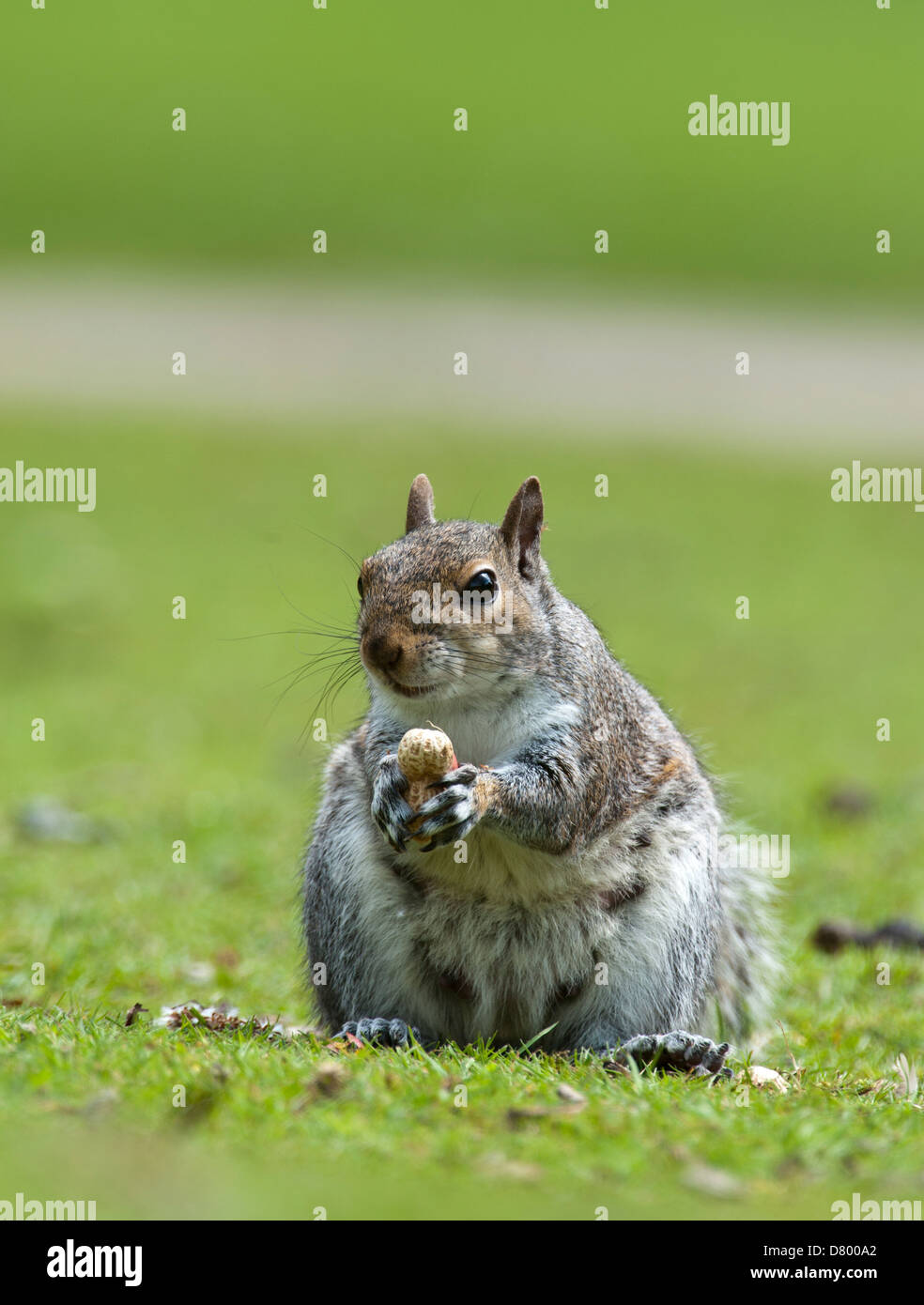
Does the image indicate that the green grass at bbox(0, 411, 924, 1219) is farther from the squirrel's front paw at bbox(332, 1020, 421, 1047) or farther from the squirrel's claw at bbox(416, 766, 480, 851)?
the squirrel's claw at bbox(416, 766, 480, 851)

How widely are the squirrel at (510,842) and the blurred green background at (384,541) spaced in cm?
31

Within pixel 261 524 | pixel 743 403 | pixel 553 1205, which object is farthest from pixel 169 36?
pixel 553 1205

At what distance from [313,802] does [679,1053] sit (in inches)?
129

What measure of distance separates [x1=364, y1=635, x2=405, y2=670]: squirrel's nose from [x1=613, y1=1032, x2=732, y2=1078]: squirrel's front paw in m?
1.02

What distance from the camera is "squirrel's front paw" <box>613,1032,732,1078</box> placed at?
3.74 metres

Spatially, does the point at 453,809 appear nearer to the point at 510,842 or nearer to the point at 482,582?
the point at 510,842

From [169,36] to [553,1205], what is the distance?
21.1m

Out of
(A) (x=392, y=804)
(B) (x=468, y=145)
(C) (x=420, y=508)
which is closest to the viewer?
(A) (x=392, y=804)

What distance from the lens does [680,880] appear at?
396cm

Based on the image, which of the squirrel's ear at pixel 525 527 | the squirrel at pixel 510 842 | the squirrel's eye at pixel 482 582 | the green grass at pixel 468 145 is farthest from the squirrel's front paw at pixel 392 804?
the green grass at pixel 468 145

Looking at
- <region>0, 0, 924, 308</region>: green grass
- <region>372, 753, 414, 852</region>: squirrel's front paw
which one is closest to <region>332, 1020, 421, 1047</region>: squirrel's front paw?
<region>372, 753, 414, 852</region>: squirrel's front paw

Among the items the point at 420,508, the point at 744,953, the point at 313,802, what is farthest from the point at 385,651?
the point at 313,802

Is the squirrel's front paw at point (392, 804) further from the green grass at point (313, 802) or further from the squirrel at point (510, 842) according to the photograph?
the green grass at point (313, 802)

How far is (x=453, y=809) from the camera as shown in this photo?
3463mm
